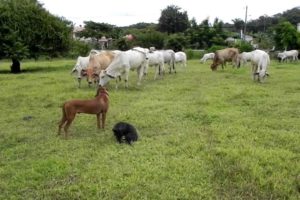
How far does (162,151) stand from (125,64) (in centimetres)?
809

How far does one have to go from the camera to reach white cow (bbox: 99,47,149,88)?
1421 centimetres

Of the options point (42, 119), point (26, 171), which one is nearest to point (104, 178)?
point (26, 171)

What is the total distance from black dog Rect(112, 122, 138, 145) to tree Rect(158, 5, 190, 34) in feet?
156

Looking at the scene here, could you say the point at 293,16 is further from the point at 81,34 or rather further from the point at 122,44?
the point at 122,44

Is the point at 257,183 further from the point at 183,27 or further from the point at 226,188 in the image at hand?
the point at 183,27

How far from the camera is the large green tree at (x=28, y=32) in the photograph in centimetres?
2392

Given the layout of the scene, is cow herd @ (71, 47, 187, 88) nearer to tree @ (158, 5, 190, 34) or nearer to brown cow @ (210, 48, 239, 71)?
brown cow @ (210, 48, 239, 71)

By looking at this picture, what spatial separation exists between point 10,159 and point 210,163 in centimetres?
321

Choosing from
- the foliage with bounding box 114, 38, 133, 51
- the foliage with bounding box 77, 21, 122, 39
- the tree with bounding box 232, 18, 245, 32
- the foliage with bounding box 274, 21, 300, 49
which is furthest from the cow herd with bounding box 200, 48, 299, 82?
the tree with bounding box 232, 18, 245, 32

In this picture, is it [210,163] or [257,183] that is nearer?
[257,183]

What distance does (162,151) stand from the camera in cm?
712

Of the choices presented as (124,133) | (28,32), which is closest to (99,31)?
(28,32)

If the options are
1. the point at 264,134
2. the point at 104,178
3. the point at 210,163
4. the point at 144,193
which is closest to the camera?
the point at 144,193

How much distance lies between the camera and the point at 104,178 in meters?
5.95
